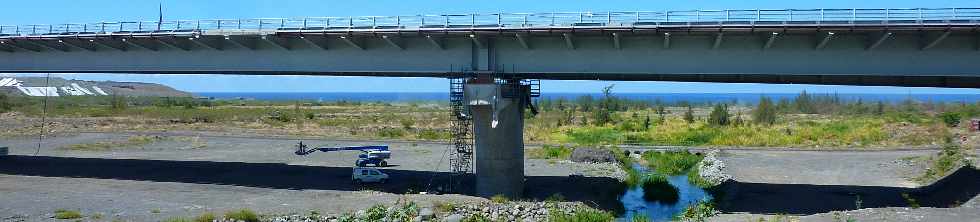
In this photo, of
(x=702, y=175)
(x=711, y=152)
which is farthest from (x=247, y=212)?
(x=711, y=152)

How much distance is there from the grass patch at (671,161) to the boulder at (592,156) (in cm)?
275

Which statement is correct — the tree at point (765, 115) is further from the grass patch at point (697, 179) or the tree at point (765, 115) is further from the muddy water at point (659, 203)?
the muddy water at point (659, 203)

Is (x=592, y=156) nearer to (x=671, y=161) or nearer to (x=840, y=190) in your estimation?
(x=671, y=161)

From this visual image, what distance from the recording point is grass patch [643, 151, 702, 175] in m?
42.7

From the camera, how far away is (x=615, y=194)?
31469mm

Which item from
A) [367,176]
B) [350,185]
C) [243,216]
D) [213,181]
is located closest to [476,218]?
[243,216]

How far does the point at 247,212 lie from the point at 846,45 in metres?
20.1

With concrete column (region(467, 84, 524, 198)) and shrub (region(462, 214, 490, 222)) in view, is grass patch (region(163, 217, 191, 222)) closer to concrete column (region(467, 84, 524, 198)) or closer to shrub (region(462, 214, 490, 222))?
shrub (region(462, 214, 490, 222))

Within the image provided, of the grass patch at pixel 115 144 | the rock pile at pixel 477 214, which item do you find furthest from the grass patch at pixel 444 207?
the grass patch at pixel 115 144

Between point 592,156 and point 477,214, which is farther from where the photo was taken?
point 592,156

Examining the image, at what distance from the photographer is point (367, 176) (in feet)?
107

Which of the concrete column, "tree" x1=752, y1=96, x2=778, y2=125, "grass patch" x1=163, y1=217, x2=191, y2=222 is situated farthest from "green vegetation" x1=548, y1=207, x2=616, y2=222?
"tree" x1=752, y1=96, x2=778, y2=125

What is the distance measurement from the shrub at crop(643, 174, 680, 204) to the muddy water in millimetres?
242

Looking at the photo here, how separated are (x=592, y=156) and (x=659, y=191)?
1170 centimetres
